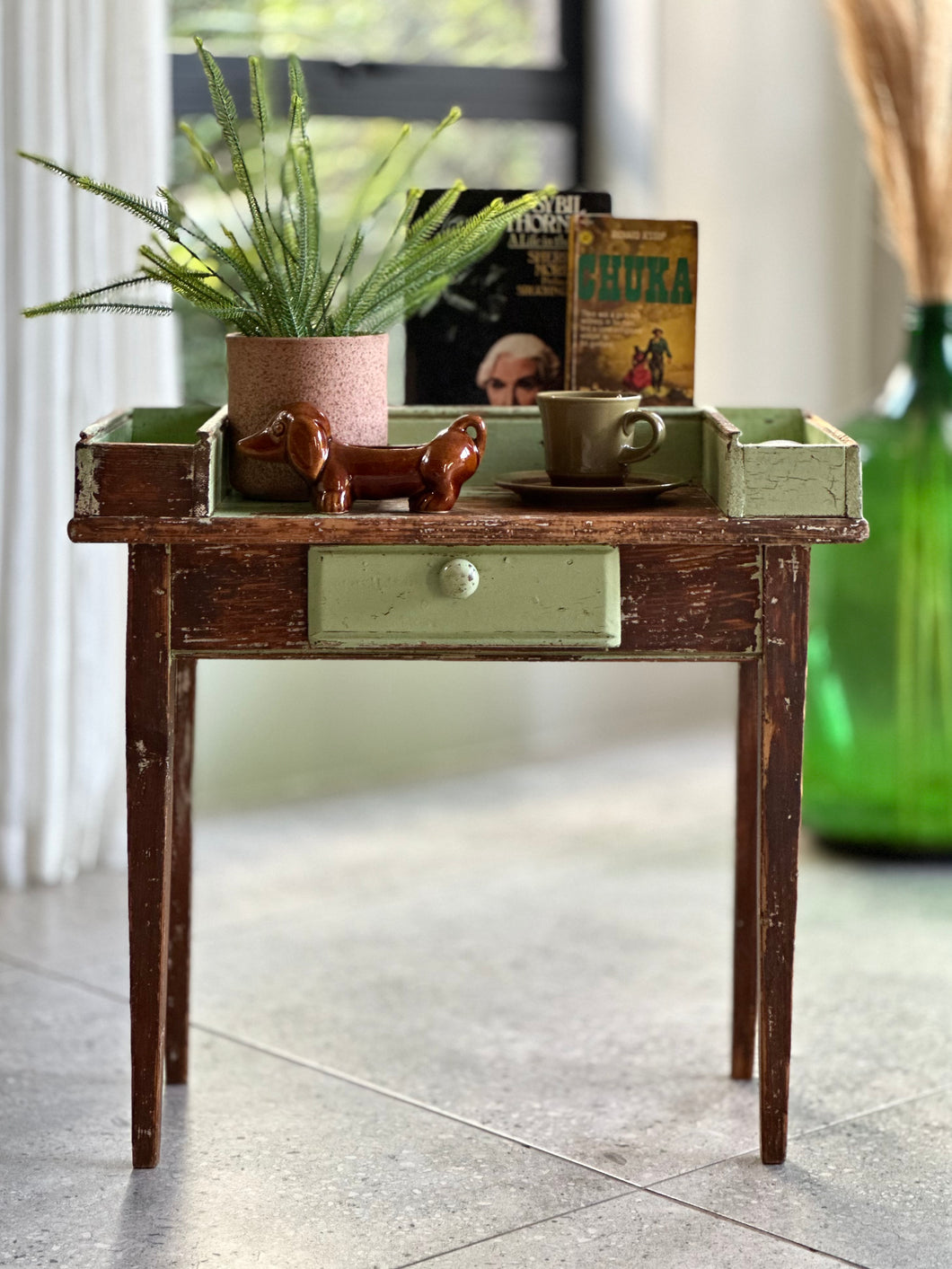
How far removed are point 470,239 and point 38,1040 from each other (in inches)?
45.5

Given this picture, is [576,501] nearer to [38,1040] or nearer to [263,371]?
[263,371]

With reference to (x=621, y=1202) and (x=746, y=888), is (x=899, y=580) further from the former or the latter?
(x=621, y=1202)

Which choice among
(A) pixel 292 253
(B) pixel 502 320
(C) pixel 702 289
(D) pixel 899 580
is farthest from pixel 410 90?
(A) pixel 292 253

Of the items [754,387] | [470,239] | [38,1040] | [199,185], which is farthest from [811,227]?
[38,1040]

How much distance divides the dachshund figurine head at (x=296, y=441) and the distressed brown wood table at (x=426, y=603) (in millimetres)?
49

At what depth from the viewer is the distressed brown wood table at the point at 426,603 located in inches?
65.2

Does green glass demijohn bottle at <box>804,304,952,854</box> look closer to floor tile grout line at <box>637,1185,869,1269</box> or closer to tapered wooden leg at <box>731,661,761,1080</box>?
tapered wooden leg at <box>731,661,761,1080</box>

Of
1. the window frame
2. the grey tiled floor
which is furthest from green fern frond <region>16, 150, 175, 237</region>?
the window frame

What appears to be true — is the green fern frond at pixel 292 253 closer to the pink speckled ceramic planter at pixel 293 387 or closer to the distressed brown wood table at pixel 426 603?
the pink speckled ceramic planter at pixel 293 387

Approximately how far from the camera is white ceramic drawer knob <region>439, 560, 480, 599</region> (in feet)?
5.45

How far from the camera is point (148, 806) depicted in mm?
1733

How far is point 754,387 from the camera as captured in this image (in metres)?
3.94

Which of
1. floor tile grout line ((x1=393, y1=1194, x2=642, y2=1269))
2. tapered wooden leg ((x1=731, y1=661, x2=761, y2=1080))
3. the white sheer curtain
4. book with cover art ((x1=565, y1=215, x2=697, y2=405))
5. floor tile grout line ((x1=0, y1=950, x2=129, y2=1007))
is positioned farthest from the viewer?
the white sheer curtain

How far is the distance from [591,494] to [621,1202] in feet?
2.34
